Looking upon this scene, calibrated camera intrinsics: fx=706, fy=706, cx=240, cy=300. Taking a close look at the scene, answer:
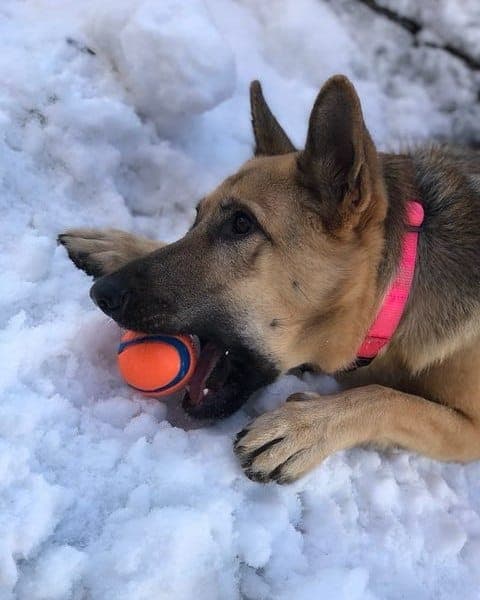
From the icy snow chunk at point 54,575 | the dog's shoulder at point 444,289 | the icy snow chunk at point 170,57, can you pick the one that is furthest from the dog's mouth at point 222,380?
the icy snow chunk at point 170,57

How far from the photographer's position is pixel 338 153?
9.57 feet

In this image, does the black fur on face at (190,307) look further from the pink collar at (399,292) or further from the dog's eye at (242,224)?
the pink collar at (399,292)

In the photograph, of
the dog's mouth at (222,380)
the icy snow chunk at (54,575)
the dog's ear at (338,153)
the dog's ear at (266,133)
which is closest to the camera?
the icy snow chunk at (54,575)

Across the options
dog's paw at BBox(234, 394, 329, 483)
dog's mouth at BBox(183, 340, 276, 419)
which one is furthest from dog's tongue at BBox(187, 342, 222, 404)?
dog's paw at BBox(234, 394, 329, 483)

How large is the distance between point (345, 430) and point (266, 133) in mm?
1545

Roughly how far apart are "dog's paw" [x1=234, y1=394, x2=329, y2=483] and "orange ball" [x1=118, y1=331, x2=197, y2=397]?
352 mm

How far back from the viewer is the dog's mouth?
299 cm

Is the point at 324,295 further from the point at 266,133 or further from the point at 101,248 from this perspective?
the point at 101,248

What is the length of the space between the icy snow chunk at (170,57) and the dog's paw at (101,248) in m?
1.17

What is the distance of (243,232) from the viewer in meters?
3.02

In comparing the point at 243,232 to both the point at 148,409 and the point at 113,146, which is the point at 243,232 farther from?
the point at 113,146

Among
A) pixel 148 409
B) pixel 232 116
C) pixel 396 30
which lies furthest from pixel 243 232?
pixel 396 30

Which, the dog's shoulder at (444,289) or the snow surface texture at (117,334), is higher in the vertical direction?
the dog's shoulder at (444,289)

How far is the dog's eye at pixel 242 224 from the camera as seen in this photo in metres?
3.01
